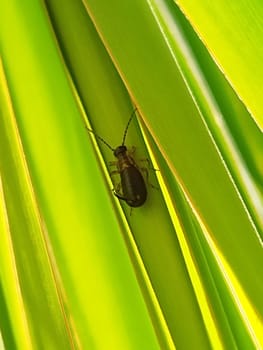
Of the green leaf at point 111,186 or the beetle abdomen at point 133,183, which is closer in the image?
the green leaf at point 111,186

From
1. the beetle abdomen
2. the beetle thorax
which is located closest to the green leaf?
the beetle thorax

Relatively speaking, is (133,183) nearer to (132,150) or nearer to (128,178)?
(128,178)

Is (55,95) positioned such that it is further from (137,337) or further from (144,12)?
(137,337)

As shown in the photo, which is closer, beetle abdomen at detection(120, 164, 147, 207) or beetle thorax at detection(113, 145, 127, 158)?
beetle thorax at detection(113, 145, 127, 158)

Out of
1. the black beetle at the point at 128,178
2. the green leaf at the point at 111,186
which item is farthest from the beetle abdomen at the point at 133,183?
the green leaf at the point at 111,186

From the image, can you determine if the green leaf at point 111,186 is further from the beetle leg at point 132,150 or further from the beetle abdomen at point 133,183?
the beetle abdomen at point 133,183

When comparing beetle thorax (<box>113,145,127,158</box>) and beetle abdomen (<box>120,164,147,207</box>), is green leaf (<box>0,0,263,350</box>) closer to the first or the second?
beetle thorax (<box>113,145,127,158</box>)
